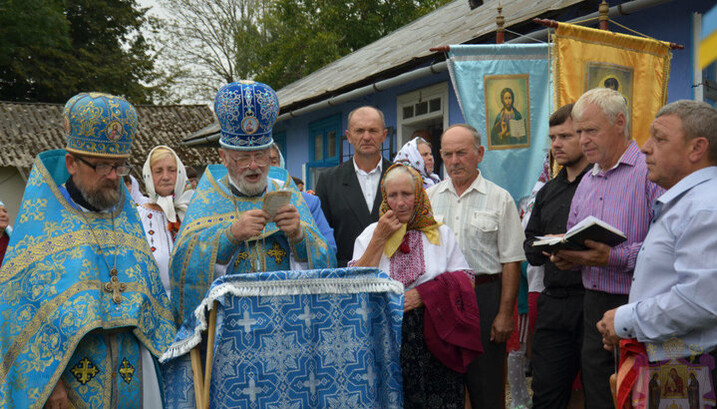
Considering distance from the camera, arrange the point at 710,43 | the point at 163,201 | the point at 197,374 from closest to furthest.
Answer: the point at 710,43 → the point at 197,374 → the point at 163,201

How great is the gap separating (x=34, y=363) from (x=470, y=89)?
4.09m

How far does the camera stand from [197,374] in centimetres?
319

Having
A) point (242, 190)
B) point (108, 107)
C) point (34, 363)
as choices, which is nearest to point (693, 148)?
point (242, 190)

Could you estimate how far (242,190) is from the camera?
12.6ft

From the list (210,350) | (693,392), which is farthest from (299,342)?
(693,392)

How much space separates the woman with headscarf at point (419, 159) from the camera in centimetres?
632

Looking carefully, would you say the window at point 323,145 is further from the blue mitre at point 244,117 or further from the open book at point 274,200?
the open book at point 274,200

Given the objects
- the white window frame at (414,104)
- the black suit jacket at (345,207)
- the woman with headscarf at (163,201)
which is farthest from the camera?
the white window frame at (414,104)

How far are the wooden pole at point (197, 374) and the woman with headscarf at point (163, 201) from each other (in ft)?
6.47

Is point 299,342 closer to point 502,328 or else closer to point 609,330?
point 609,330

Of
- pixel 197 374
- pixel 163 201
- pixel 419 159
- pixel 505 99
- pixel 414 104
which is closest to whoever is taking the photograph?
pixel 197 374

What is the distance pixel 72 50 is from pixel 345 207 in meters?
27.3

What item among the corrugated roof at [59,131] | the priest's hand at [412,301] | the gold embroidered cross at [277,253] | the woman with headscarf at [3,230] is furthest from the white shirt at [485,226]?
the corrugated roof at [59,131]

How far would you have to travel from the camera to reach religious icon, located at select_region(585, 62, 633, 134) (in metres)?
5.62
